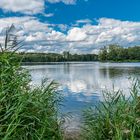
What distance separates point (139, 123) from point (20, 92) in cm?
237

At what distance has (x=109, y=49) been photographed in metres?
176

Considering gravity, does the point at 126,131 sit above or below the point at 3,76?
below

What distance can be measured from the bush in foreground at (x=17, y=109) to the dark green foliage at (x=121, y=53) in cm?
16152

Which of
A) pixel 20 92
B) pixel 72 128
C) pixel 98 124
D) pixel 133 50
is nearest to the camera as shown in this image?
pixel 20 92

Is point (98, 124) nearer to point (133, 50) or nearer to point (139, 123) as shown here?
point (139, 123)

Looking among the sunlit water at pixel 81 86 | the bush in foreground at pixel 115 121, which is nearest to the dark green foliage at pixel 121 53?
the sunlit water at pixel 81 86

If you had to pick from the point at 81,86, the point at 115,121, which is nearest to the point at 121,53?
the point at 81,86

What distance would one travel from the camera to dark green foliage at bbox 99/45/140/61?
16675 cm

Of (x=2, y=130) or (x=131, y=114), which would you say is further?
(x=131, y=114)

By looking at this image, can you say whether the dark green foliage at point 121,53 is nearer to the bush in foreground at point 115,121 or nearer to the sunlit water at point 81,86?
the sunlit water at point 81,86

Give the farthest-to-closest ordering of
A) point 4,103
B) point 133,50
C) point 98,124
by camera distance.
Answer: point 133,50 → point 98,124 → point 4,103

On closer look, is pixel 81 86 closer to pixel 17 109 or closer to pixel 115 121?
pixel 115 121

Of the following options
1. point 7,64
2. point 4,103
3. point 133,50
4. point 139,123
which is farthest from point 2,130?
point 133,50

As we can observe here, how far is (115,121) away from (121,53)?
6408 inches
